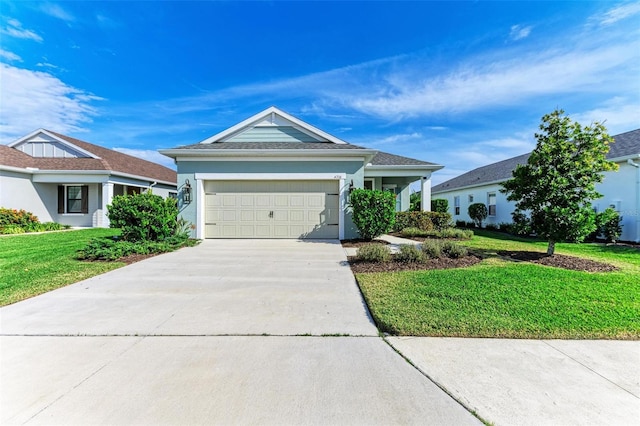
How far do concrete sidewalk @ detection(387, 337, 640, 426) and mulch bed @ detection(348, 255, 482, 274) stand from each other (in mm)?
2958

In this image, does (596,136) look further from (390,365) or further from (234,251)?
(234,251)

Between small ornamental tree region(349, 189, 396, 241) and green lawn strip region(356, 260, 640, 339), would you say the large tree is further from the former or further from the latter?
small ornamental tree region(349, 189, 396, 241)

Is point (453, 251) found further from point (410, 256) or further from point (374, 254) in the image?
point (374, 254)

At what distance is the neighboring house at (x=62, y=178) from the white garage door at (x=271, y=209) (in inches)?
353

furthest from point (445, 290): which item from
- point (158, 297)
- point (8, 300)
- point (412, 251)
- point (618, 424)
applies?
point (8, 300)

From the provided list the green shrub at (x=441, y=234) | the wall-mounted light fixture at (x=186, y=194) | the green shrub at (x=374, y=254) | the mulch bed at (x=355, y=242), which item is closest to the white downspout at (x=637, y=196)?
the green shrub at (x=441, y=234)

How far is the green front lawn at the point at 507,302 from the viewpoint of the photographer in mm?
→ 3426

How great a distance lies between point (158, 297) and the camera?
15.3 ft

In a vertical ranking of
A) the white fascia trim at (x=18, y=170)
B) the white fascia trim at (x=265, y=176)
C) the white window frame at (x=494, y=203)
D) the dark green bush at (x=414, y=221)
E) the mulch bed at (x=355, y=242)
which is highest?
the white fascia trim at (x=18, y=170)

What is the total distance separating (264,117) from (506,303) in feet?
36.5

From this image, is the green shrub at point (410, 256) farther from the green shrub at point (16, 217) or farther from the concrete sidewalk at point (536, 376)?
the green shrub at point (16, 217)

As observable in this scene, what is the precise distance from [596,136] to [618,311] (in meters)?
5.27

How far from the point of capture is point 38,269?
6352 mm

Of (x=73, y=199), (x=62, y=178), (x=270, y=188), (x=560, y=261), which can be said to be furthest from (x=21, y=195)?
(x=560, y=261)
